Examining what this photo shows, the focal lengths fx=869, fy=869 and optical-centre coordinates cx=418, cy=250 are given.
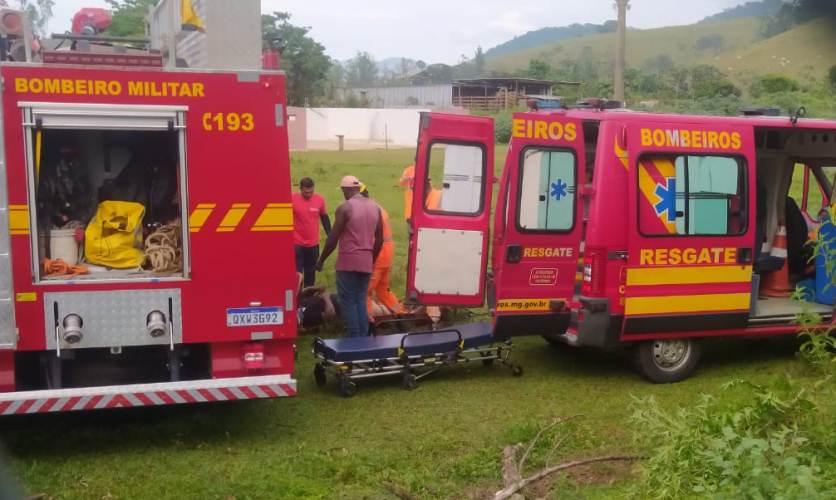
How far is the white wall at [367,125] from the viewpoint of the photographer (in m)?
55.3

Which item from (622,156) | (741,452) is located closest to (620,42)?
(622,156)

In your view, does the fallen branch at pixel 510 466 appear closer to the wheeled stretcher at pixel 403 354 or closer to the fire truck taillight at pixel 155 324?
the wheeled stretcher at pixel 403 354

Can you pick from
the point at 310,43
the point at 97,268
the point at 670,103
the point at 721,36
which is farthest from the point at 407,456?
the point at 310,43

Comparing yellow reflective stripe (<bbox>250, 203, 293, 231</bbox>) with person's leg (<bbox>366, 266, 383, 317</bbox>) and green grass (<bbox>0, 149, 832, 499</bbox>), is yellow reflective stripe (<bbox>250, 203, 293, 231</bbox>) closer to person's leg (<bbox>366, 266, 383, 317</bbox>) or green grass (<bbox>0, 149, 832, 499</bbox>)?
green grass (<bbox>0, 149, 832, 499</bbox>)

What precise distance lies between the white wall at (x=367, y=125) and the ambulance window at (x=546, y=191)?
159 feet

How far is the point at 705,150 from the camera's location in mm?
7047

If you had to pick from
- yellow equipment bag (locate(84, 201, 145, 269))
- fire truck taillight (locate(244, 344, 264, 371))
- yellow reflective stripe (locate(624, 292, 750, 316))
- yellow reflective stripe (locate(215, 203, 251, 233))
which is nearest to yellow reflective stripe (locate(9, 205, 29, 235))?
yellow equipment bag (locate(84, 201, 145, 269))

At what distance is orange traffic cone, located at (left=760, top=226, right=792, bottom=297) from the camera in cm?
877

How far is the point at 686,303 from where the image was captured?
709cm

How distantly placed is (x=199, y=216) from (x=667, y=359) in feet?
13.4

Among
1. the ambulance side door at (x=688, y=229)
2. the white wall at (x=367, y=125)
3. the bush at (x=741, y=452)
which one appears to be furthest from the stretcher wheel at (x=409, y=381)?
the white wall at (x=367, y=125)

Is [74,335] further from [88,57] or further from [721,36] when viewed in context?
[721,36]

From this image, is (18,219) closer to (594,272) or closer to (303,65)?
A: (594,272)

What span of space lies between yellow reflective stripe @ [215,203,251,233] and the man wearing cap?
76.5 inches
